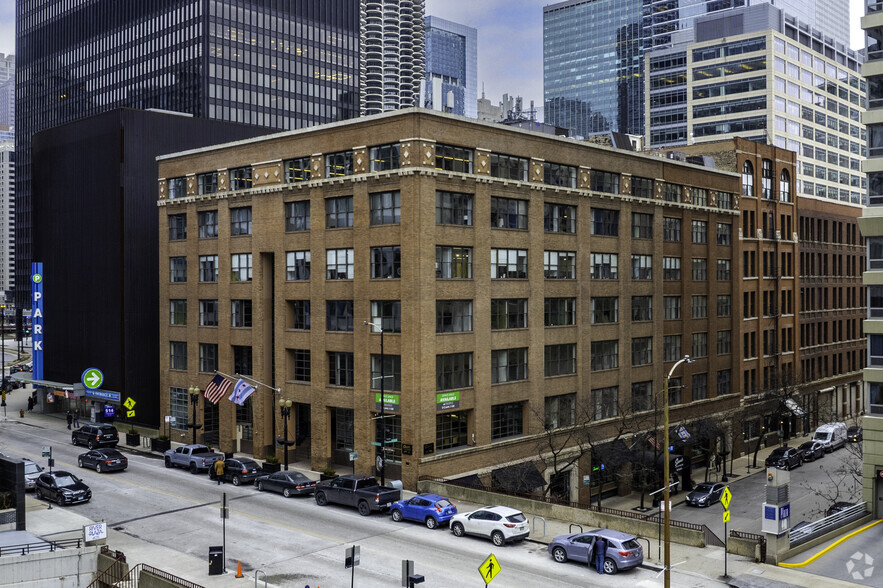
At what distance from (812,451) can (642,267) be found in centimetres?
2428

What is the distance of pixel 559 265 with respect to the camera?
57812 mm

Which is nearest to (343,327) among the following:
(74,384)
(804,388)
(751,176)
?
(74,384)

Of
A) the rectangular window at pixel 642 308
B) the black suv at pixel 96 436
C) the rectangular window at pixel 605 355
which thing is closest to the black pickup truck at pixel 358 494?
the rectangular window at pixel 605 355

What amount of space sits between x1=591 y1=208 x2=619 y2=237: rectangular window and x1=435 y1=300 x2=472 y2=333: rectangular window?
14.9m

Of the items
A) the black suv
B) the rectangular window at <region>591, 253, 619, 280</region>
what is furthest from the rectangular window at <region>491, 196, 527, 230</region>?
the black suv

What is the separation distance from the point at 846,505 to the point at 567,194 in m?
26.4

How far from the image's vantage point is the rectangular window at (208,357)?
6278 cm

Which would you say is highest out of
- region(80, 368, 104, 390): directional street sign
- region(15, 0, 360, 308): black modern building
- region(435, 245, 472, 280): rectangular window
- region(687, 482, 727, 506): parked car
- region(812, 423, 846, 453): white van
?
region(15, 0, 360, 308): black modern building

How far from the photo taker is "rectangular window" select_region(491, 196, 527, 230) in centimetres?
5297

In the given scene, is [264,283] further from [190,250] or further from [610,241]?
[610,241]

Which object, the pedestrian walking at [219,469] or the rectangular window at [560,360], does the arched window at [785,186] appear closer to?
the rectangular window at [560,360]

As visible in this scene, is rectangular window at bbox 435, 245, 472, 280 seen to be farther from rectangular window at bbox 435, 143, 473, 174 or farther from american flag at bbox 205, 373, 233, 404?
american flag at bbox 205, 373, 233, 404

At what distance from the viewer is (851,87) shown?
13712 cm

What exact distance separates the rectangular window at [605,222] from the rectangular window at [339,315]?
1991cm
